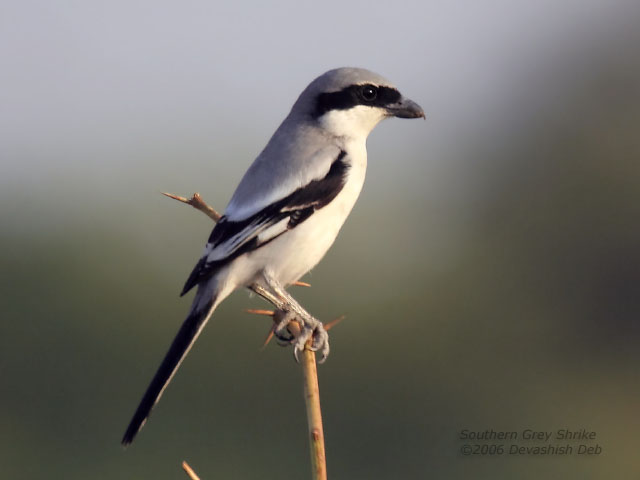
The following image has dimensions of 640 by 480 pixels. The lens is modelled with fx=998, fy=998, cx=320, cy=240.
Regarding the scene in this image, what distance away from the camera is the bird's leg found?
3.08 metres

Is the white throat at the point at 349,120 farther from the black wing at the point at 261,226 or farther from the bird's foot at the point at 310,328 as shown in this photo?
the bird's foot at the point at 310,328

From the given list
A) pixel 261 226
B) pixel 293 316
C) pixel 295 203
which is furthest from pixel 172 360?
pixel 295 203

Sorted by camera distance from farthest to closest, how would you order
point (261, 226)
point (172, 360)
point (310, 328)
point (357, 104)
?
point (357, 104)
point (261, 226)
point (172, 360)
point (310, 328)

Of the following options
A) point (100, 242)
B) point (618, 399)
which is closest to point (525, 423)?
point (618, 399)

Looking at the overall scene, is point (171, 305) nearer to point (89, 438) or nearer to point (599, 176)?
point (89, 438)

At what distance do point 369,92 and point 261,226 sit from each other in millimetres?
831

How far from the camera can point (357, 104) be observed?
404 centimetres

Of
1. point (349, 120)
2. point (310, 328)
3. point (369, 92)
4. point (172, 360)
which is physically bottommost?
point (172, 360)

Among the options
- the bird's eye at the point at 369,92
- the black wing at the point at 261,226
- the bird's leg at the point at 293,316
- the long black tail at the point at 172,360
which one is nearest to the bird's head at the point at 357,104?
the bird's eye at the point at 369,92

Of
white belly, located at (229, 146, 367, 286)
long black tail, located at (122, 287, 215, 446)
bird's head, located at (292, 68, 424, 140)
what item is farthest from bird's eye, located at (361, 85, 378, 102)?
long black tail, located at (122, 287, 215, 446)

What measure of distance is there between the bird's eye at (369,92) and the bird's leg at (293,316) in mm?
885

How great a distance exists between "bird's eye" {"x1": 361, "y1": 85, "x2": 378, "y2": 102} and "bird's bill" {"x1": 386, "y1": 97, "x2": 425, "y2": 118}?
8 centimetres

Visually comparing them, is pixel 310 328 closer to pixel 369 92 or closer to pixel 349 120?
pixel 349 120

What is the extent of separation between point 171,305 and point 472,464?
3936mm
